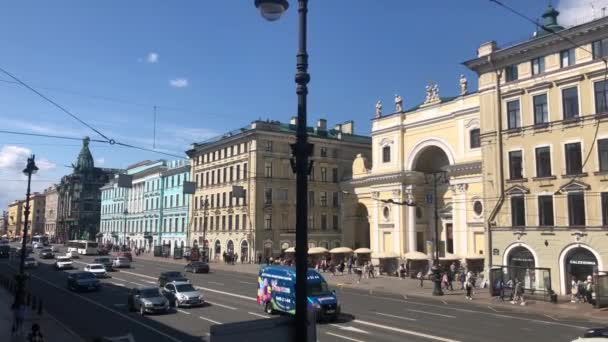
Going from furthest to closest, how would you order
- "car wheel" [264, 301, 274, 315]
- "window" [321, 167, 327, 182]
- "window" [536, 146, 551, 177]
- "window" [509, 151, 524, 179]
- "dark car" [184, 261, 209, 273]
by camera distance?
"window" [321, 167, 327, 182], "dark car" [184, 261, 209, 273], "window" [509, 151, 524, 179], "window" [536, 146, 551, 177], "car wheel" [264, 301, 274, 315]

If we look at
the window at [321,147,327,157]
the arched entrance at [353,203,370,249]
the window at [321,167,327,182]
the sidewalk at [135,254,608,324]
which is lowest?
the sidewalk at [135,254,608,324]

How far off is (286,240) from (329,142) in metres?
15.8

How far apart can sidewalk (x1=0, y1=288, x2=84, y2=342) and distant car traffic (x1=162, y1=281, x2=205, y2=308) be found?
6.20 metres

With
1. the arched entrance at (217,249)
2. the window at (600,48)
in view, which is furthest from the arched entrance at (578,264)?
the arched entrance at (217,249)

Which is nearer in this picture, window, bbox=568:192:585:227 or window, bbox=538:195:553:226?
window, bbox=568:192:585:227

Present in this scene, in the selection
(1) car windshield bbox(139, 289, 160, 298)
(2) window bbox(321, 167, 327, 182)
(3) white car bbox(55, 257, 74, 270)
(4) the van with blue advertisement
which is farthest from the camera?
(2) window bbox(321, 167, 327, 182)

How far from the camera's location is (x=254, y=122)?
70.4m

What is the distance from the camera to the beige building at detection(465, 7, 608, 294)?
1339 inches

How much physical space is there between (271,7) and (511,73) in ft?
121

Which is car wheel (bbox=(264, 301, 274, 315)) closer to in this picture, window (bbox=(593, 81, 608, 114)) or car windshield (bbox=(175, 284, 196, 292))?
car windshield (bbox=(175, 284, 196, 292))

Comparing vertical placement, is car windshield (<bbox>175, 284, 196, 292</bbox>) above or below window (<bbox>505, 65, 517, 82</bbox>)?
below

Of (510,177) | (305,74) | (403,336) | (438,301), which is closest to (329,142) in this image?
(510,177)

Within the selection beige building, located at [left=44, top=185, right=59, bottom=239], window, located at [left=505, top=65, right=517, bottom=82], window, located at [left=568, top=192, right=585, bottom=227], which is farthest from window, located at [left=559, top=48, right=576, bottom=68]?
beige building, located at [left=44, top=185, right=59, bottom=239]

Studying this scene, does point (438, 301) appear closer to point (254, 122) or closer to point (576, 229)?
point (576, 229)
